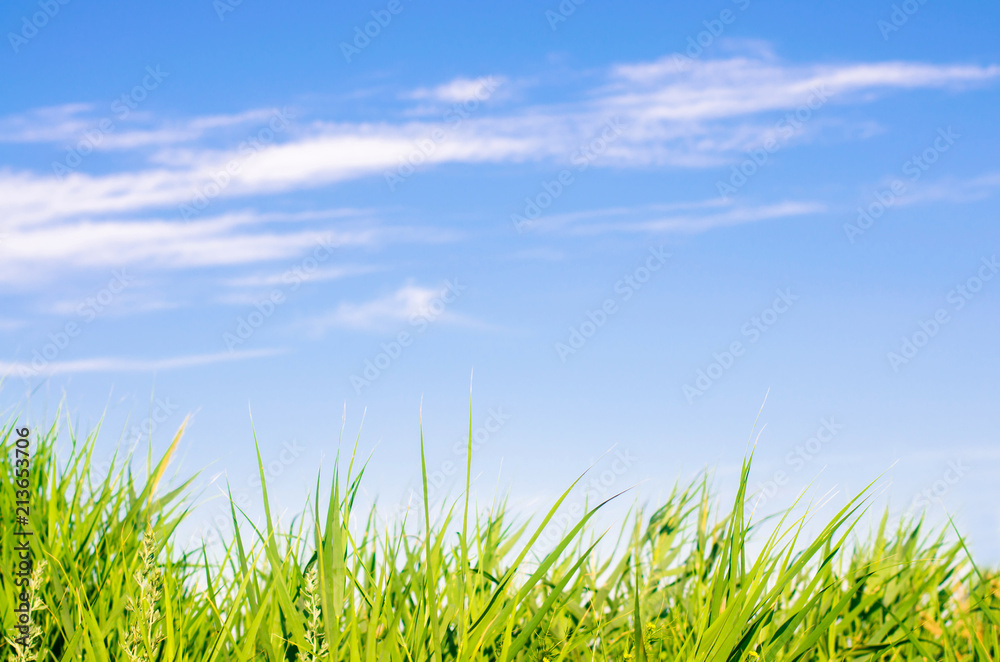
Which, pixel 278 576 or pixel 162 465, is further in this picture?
pixel 162 465

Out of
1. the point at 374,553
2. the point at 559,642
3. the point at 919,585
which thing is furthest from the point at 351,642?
the point at 919,585

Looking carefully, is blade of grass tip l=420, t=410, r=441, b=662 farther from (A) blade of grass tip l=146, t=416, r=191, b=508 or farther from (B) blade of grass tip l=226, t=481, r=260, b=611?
(A) blade of grass tip l=146, t=416, r=191, b=508

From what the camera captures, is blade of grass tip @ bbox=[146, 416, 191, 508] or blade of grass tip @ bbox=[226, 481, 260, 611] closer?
blade of grass tip @ bbox=[226, 481, 260, 611]

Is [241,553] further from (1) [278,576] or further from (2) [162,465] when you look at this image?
(2) [162,465]

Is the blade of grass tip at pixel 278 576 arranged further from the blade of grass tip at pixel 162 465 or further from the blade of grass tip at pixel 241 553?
the blade of grass tip at pixel 162 465

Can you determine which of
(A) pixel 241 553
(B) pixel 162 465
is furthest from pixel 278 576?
(B) pixel 162 465

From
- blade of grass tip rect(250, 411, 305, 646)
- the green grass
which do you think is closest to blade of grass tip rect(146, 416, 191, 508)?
the green grass

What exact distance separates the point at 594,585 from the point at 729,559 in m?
1.65

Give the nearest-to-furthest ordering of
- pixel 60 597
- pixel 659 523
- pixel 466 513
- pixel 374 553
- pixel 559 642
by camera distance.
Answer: pixel 466 513 < pixel 559 642 < pixel 60 597 < pixel 374 553 < pixel 659 523

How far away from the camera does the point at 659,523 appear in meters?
4.61

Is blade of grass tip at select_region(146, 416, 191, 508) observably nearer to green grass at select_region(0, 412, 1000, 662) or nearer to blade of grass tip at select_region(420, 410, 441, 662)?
green grass at select_region(0, 412, 1000, 662)

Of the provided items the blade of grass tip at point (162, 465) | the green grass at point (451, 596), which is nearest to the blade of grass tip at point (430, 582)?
the green grass at point (451, 596)

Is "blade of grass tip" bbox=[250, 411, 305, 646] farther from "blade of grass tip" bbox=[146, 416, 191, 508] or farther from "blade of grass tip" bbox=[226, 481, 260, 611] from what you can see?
"blade of grass tip" bbox=[146, 416, 191, 508]

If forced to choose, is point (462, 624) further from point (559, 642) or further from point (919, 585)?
point (919, 585)
